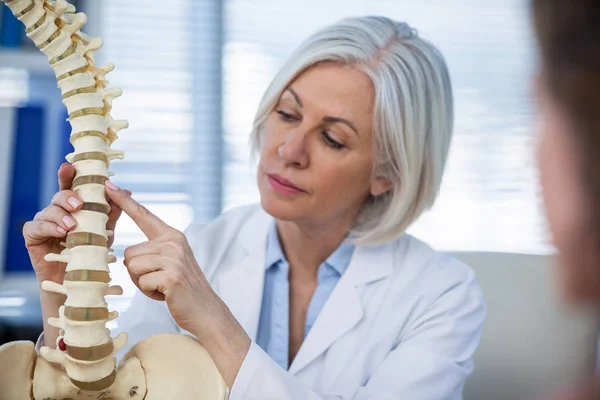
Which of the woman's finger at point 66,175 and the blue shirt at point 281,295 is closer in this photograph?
the woman's finger at point 66,175

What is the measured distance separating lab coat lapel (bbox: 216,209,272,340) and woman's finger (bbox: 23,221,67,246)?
1.67ft

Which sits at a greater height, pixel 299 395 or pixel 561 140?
pixel 561 140

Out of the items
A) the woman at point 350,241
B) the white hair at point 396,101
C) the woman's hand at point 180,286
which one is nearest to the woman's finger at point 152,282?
the woman's hand at point 180,286

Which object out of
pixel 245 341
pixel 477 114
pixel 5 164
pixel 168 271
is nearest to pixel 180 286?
pixel 168 271

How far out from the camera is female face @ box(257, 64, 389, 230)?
1.34 meters

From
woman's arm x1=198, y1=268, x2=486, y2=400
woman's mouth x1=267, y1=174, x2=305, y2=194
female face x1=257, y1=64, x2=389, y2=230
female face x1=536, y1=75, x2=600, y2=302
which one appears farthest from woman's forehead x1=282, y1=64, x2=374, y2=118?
female face x1=536, y1=75, x2=600, y2=302

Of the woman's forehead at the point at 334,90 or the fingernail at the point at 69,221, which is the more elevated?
the woman's forehead at the point at 334,90

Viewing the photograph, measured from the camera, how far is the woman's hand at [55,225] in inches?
31.9

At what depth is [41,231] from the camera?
37.8 inches

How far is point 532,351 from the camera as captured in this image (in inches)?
66.3

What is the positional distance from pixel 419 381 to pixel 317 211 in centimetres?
38

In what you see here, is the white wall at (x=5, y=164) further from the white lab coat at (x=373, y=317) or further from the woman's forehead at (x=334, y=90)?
the woman's forehead at (x=334, y=90)

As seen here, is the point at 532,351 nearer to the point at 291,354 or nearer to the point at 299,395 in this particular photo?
the point at 291,354

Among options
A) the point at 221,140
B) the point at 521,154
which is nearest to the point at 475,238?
the point at 521,154
